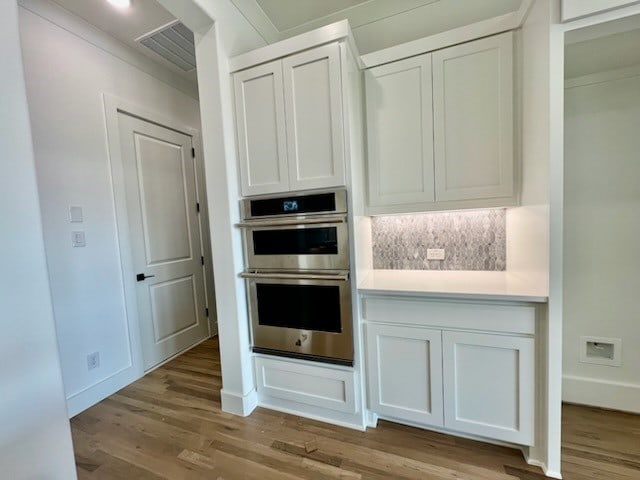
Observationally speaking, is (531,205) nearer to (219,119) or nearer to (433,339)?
(433,339)

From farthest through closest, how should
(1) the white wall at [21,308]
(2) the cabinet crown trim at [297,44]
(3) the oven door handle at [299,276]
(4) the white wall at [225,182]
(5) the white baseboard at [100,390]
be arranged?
(5) the white baseboard at [100,390]
(4) the white wall at [225,182]
(3) the oven door handle at [299,276]
(2) the cabinet crown trim at [297,44]
(1) the white wall at [21,308]

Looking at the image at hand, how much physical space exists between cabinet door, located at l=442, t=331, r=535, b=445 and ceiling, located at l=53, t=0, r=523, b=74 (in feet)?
6.94

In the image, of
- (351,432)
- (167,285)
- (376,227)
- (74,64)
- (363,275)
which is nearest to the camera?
(351,432)

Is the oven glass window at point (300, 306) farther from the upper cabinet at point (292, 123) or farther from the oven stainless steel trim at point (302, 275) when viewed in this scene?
the upper cabinet at point (292, 123)

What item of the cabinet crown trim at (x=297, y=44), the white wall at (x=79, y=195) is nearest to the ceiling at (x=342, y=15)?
the white wall at (x=79, y=195)

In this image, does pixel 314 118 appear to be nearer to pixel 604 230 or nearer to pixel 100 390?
pixel 604 230

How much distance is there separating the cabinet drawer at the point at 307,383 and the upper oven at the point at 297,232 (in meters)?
0.67

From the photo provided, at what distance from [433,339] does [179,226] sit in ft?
8.56

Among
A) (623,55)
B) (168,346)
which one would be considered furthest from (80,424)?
(623,55)

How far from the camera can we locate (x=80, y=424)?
6.12 ft

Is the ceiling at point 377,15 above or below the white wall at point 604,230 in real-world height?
above

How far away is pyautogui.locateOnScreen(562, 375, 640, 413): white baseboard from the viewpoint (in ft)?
5.55

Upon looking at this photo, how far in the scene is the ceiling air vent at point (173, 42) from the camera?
2.15m

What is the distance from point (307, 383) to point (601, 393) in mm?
1909
